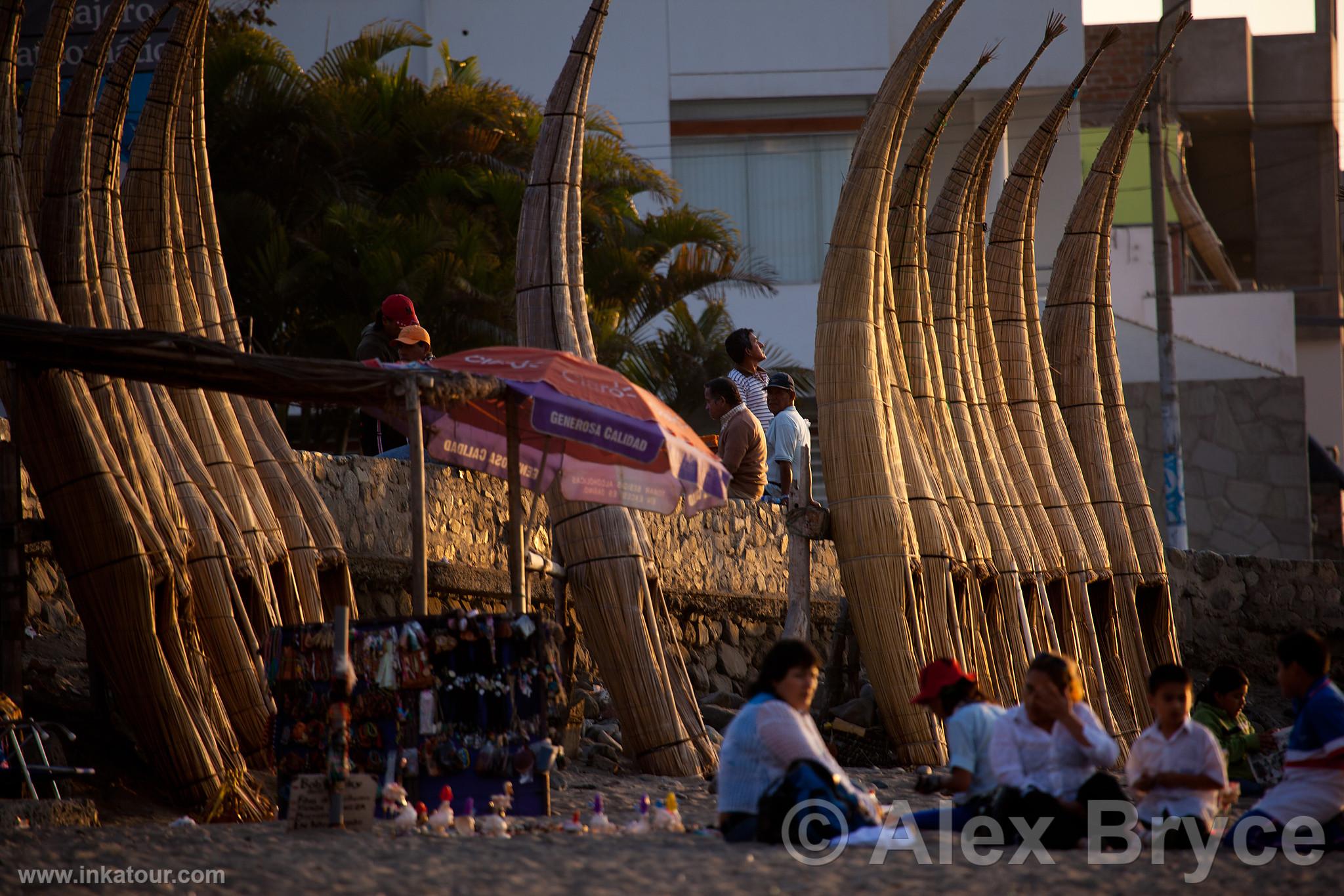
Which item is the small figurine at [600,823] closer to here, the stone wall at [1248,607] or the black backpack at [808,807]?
the black backpack at [808,807]

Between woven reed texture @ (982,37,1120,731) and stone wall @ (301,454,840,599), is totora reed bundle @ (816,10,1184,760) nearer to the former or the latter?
woven reed texture @ (982,37,1120,731)

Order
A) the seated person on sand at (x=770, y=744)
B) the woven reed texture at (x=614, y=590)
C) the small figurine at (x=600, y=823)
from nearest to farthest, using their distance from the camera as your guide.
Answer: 1. the seated person on sand at (x=770, y=744)
2. the small figurine at (x=600, y=823)
3. the woven reed texture at (x=614, y=590)

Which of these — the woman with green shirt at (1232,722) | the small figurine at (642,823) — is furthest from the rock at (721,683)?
the small figurine at (642,823)

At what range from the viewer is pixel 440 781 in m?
7.14

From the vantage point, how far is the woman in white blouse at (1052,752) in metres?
6.23

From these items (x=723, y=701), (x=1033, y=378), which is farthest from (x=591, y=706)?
(x=1033, y=378)

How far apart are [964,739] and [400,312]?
15.7 feet

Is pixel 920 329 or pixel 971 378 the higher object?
pixel 920 329

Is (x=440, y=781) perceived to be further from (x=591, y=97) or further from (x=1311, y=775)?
(x=591, y=97)

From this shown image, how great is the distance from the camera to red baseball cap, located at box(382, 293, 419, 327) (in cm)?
997

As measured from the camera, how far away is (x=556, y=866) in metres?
5.64

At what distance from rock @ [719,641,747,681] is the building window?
420 inches

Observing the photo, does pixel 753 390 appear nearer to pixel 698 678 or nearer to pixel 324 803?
pixel 698 678

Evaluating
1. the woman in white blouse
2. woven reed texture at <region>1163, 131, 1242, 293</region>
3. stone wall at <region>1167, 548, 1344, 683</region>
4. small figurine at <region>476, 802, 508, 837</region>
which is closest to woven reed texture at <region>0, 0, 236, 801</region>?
small figurine at <region>476, 802, 508, 837</region>
